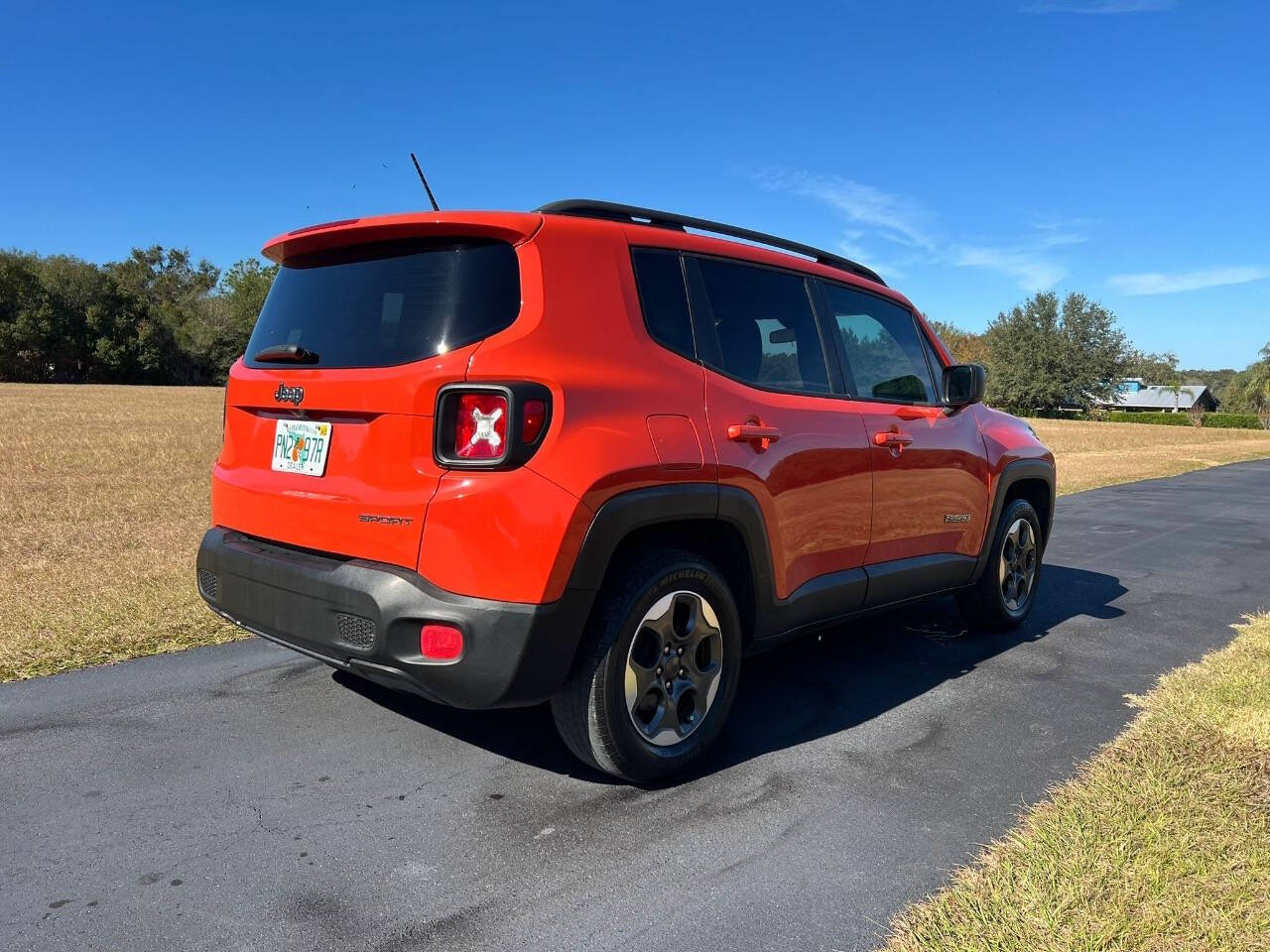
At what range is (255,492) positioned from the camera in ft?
10.5

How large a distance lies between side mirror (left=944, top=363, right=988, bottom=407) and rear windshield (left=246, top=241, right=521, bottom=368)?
267cm

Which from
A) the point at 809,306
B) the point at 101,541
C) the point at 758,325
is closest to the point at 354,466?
the point at 758,325

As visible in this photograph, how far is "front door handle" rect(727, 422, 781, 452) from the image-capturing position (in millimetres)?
3193

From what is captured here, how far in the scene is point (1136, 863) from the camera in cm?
253

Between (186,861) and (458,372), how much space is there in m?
1.59

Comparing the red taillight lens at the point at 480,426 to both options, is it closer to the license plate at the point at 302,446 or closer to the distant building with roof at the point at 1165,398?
the license plate at the point at 302,446

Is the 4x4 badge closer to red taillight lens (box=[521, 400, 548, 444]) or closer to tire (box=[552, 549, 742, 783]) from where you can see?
red taillight lens (box=[521, 400, 548, 444])

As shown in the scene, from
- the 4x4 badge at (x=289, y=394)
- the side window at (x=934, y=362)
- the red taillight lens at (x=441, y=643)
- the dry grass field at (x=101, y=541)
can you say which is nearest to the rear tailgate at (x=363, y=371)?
the 4x4 badge at (x=289, y=394)

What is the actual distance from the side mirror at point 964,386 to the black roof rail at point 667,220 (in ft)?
2.89

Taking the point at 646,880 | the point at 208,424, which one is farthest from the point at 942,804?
the point at 208,424

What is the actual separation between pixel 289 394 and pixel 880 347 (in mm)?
2702

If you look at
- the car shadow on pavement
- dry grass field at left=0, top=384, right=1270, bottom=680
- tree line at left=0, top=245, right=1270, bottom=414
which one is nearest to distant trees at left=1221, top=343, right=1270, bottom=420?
tree line at left=0, top=245, right=1270, bottom=414

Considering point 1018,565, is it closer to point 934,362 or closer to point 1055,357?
point 934,362

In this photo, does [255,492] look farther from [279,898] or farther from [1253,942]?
[1253,942]
